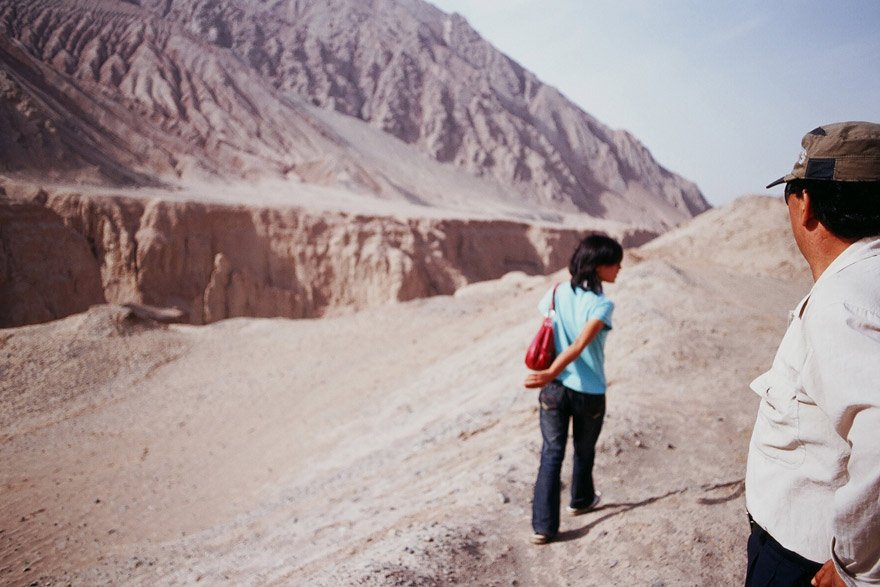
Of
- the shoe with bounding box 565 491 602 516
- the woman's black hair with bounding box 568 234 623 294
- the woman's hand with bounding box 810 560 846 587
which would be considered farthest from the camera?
the shoe with bounding box 565 491 602 516

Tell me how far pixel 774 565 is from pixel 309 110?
171 ft

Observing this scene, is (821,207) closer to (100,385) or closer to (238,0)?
(100,385)

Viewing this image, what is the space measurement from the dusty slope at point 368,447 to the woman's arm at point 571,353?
0.93 m

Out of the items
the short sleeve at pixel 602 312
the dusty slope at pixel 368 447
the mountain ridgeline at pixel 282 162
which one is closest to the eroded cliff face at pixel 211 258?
the mountain ridgeline at pixel 282 162

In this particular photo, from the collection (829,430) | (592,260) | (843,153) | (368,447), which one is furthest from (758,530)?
(368,447)

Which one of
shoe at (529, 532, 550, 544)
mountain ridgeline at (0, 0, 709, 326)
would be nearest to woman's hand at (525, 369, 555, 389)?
shoe at (529, 532, 550, 544)

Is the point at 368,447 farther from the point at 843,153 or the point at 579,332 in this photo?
the point at 843,153

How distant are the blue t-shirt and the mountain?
2423 centimetres

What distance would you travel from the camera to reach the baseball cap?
1.29 meters

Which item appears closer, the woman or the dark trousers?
the dark trousers

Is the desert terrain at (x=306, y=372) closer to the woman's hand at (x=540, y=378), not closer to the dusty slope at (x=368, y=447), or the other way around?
the dusty slope at (x=368, y=447)

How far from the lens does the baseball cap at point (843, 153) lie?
4.22ft

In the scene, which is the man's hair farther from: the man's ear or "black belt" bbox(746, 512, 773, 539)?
"black belt" bbox(746, 512, 773, 539)

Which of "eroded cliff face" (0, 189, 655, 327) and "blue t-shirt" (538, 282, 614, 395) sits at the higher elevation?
"blue t-shirt" (538, 282, 614, 395)
